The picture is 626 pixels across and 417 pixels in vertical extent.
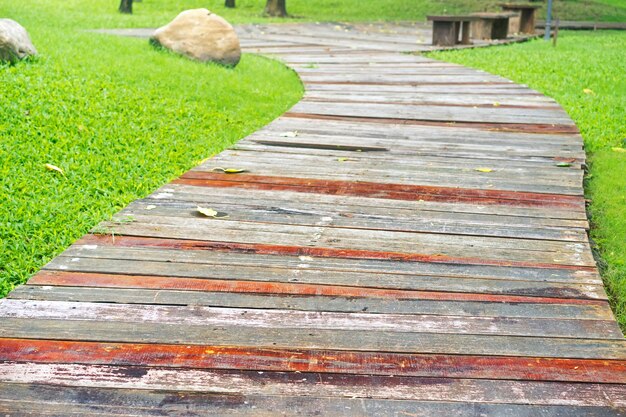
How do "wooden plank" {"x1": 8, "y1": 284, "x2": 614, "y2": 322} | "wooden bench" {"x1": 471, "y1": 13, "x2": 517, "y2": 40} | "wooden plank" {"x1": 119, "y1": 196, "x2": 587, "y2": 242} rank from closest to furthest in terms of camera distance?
1. "wooden plank" {"x1": 8, "y1": 284, "x2": 614, "y2": 322}
2. "wooden plank" {"x1": 119, "y1": 196, "x2": 587, "y2": 242}
3. "wooden bench" {"x1": 471, "y1": 13, "x2": 517, "y2": 40}

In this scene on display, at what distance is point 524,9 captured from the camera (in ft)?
59.1

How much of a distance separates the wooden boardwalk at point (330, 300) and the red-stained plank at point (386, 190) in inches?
1.0

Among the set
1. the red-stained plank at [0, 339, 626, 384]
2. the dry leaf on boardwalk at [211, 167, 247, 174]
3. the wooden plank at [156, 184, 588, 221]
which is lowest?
the red-stained plank at [0, 339, 626, 384]

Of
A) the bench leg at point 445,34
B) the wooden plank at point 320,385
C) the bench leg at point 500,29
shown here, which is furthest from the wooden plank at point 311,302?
the bench leg at point 500,29

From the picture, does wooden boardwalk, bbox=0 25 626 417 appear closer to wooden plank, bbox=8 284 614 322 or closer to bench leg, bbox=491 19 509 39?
wooden plank, bbox=8 284 614 322

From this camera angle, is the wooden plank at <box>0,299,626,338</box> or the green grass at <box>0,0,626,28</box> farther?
the green grass at <box>0,0,626,28</box>

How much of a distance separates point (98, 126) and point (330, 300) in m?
3.60

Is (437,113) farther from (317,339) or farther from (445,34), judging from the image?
(445,34)

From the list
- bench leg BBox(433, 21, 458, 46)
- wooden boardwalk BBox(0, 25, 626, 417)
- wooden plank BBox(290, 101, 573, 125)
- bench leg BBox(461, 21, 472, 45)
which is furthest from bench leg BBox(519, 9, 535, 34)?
wooden boardwalk BBox(0, 25, 626, 417)

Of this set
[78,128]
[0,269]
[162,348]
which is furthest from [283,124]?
[162,348]

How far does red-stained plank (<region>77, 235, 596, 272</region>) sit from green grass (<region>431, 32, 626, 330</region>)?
53cm

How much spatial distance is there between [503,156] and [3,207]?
12.1ft

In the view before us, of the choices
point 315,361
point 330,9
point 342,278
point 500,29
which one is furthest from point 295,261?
point 330,9

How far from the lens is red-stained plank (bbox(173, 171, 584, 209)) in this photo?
513 centimetres
